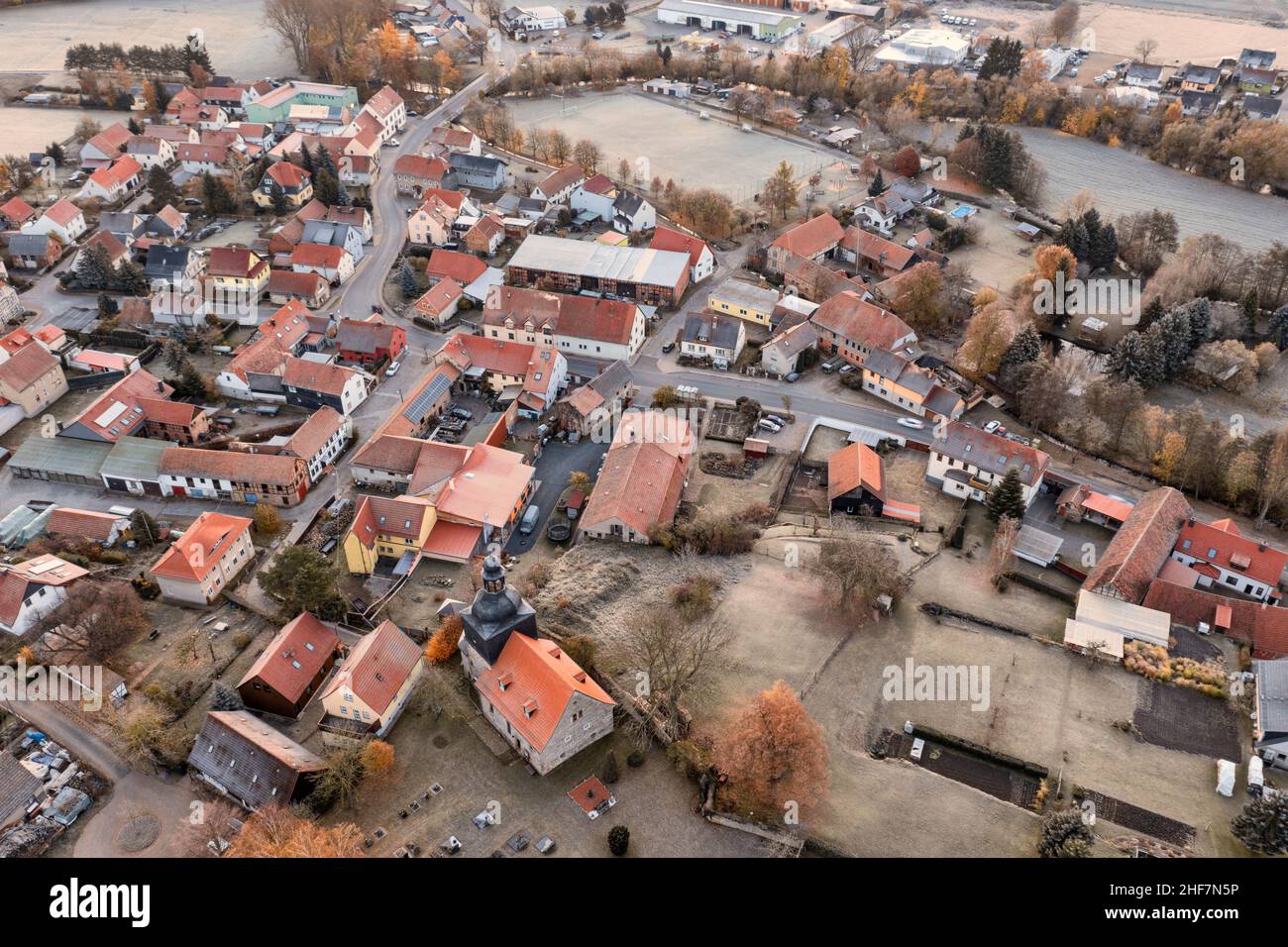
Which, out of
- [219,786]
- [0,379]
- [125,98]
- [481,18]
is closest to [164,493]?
[0,379]

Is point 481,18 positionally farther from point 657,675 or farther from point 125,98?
point 657,675

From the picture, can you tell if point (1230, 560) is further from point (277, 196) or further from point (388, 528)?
point (277, 196)

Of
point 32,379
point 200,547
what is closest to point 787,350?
point 200,547

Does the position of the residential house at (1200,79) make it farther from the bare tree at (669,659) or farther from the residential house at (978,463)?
the bare tree at (669,659)

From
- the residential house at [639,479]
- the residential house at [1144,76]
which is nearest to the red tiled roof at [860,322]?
the residential house at [639,479]

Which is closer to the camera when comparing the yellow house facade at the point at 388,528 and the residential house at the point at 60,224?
the yellow house facade at the point at 388,528

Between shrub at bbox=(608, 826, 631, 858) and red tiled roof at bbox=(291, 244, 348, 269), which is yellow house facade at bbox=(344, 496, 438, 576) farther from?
red tiled roof at bbox=(291, 244, 348, 269)
